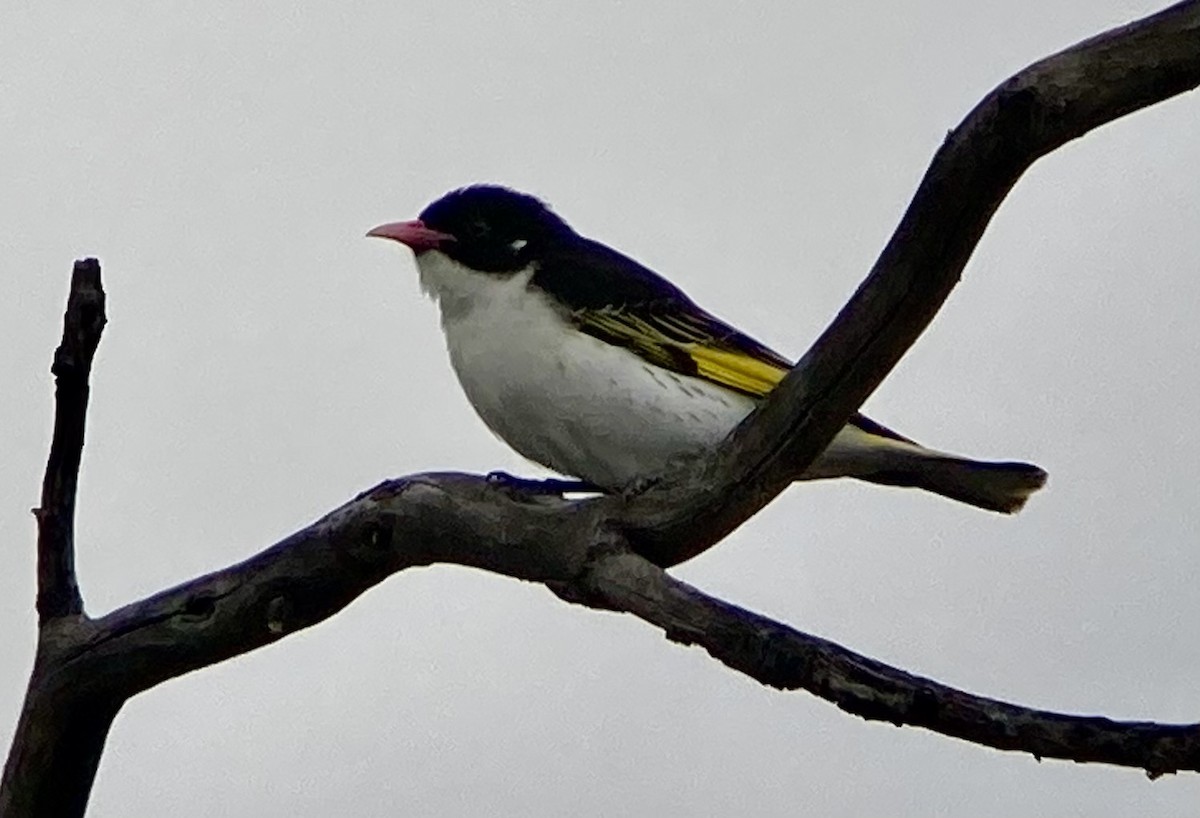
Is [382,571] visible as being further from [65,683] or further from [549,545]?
[65,683]

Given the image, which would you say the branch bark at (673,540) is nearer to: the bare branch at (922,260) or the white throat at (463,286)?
the bare branch at (922,260)

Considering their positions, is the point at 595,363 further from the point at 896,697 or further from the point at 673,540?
the point at 896,697

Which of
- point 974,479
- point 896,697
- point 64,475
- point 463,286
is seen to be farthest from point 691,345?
point 896,697

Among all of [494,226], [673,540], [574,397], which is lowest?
[673,540]

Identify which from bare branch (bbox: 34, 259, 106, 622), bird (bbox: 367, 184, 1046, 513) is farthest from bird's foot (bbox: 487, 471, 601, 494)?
bare branch (bbox: 34, 259, 106, 622)

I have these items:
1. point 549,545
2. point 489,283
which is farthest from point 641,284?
point 549,545

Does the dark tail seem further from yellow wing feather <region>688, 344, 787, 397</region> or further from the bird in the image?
yellow wing feather <region>688, 344, 787, 397</region>
